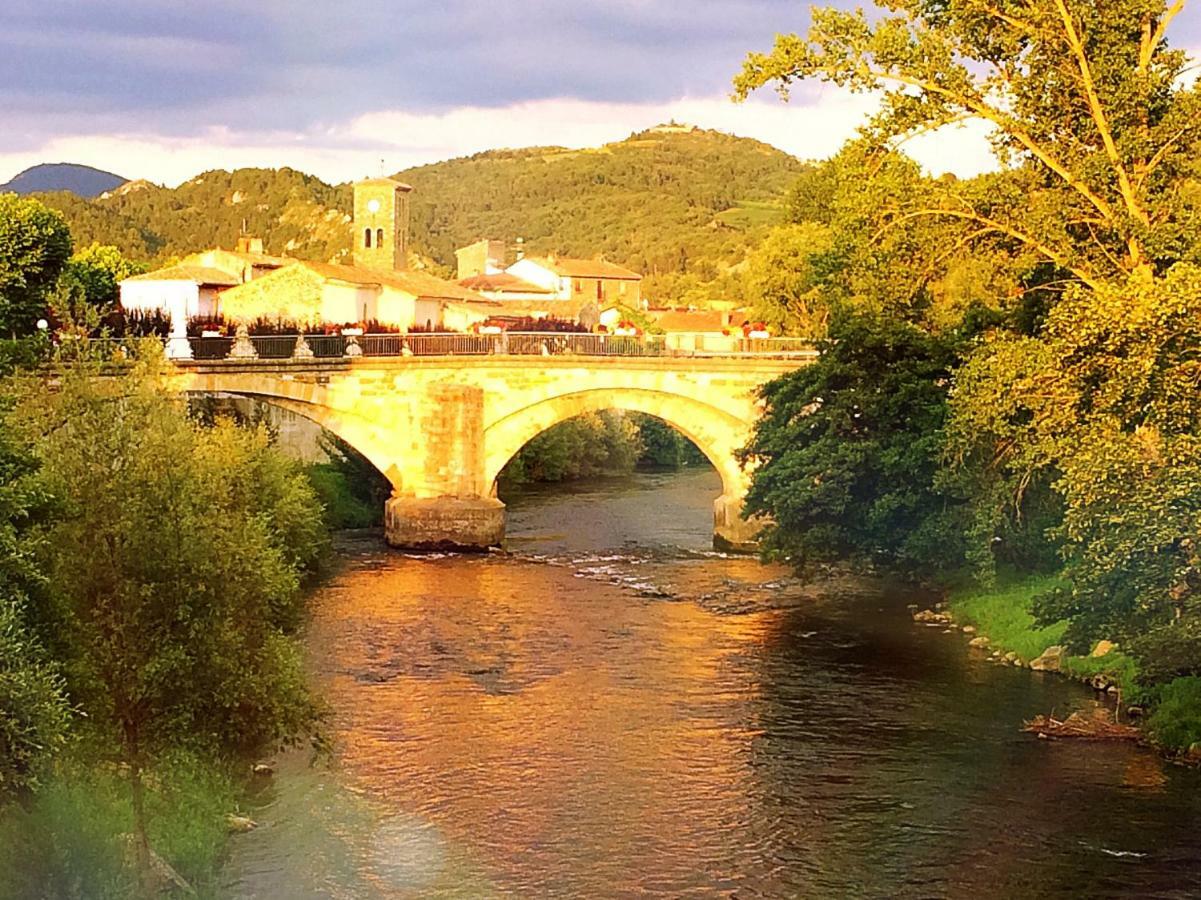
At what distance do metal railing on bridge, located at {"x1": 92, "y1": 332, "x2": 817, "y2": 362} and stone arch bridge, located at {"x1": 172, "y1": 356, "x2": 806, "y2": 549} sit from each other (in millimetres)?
520

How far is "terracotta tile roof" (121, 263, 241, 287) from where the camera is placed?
215ft

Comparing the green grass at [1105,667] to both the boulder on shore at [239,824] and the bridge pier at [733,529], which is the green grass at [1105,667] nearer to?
the boulder on shore at [239,824]

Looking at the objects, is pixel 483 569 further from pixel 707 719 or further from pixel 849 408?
pixel 707 719

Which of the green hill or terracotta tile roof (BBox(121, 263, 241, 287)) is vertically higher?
the green hill

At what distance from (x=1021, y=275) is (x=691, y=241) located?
473ft

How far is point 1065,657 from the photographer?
2717cm

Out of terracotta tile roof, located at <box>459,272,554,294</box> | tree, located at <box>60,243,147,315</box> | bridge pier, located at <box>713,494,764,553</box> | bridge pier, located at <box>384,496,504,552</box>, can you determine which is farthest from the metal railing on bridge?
terracotta tile roof, located at <box>459,272,554,294</box>

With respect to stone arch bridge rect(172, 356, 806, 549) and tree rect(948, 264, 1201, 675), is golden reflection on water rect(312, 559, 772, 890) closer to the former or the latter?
tree rect(948, 264, 1201, 675)

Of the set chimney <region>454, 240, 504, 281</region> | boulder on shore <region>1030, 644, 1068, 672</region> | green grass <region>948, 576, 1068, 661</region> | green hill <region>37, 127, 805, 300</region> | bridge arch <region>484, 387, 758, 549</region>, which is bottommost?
boulder on shore <region>1030, 644, 1068, 672</region>

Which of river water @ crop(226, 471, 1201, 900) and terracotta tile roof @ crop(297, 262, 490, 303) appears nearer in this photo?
river water @ crop(226, 471, 1201, 900)

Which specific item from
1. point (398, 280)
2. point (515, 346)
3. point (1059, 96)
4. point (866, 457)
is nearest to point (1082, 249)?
point (1059, 96)

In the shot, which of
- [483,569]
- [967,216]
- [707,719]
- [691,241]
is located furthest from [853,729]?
[691,241]

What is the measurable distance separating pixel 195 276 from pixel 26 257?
95.6ft

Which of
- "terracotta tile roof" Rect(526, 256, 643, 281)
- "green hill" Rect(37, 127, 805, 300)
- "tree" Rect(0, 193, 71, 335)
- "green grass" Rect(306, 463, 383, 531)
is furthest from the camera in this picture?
"green hill" Rect(37, 127, 805, 300)
